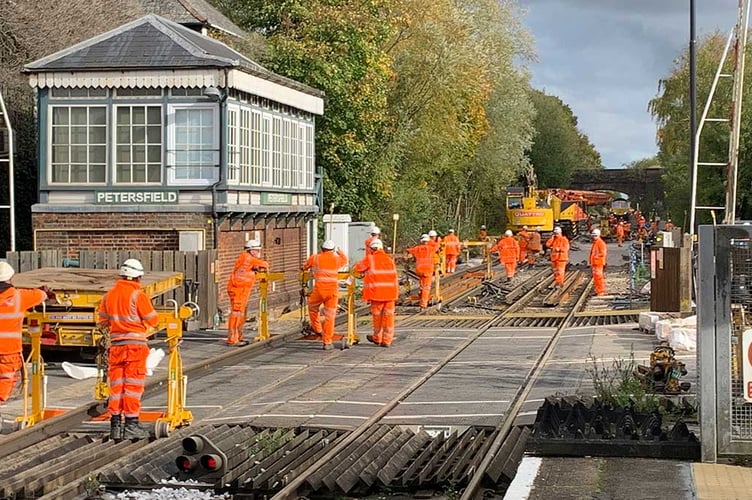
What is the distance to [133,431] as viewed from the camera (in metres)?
11.9

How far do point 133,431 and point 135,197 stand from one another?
1349 cm

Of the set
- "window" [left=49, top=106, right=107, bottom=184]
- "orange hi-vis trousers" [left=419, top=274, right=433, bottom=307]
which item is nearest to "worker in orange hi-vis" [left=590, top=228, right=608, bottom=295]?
"orange hi-vis trousers" [left=419, top=274, right=433, bottom=307]

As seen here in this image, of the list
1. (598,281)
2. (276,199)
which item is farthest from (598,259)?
(276,199)

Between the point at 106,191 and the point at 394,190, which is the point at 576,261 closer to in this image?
the point at 394,190

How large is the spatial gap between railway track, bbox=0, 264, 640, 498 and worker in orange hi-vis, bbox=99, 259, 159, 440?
28 centimetres

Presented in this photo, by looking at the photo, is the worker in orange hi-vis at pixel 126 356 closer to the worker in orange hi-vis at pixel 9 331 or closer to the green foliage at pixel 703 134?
the worker in orange hi-vis at pixel 9 331

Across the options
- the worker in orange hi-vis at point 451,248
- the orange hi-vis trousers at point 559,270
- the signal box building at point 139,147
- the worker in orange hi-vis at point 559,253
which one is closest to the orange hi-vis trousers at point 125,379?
the signal box building at point 139,147

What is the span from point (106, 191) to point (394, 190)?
23.5m

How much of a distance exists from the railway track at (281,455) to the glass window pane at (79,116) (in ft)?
41.2

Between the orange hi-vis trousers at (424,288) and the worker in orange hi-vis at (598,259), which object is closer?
the orange hi-vis trousers at (424,288)

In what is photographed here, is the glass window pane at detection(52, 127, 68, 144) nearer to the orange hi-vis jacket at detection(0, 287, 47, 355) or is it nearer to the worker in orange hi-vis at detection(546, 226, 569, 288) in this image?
the orange hi-vis jacket at detection(0, 287, 47, 355)

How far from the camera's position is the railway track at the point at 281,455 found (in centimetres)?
984

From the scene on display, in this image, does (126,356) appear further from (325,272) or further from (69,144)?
(69,144)

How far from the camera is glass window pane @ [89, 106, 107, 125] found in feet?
81.7
